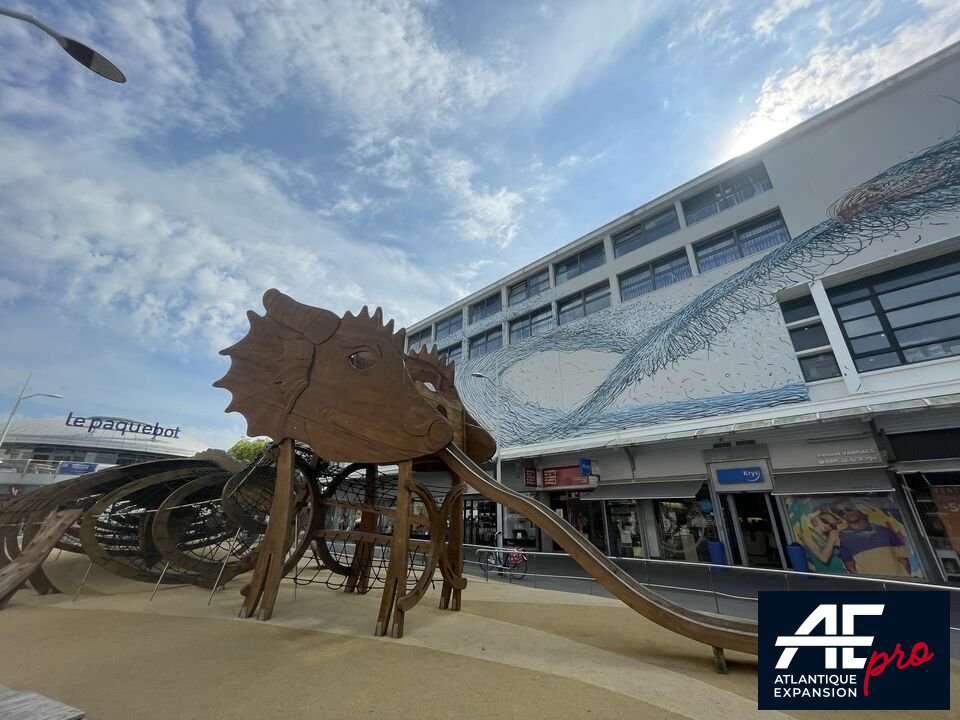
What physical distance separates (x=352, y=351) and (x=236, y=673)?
4231 millimetres

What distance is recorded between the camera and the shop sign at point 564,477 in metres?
16.0

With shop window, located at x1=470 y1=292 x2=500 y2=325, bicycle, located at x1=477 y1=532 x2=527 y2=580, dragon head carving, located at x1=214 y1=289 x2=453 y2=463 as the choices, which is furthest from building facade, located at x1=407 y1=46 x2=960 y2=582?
dragon head carving, located at x1=214 y1=289 x2=453 y2=463

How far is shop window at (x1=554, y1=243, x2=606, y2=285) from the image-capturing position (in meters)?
20.4

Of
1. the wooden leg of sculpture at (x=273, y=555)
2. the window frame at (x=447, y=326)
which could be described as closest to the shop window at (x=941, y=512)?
the wooden leg of sculpture at (x=273, y=555)

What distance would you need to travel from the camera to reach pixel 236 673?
408cm

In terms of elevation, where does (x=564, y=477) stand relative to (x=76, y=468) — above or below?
below

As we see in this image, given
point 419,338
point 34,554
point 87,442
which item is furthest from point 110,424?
point 34,554

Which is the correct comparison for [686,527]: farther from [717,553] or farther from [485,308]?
[485,308]

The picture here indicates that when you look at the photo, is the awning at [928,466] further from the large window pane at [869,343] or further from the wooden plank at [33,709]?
the wooden plank at [33,709]

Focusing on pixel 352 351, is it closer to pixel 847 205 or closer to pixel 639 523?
pixel 639 523

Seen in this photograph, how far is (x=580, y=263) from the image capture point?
21047 mm

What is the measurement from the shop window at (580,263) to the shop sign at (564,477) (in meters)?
9.98

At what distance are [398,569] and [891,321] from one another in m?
15.2

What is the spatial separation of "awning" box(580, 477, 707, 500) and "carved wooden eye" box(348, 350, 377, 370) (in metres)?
12.0
